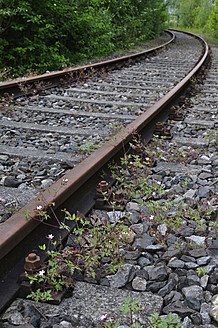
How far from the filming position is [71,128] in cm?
425

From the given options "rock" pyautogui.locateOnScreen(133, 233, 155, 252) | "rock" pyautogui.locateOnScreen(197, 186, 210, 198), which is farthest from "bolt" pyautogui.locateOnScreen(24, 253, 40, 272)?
"rock" pyautogui.locateOnScreen(197, 186, 210, 198)

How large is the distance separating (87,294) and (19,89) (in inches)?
172

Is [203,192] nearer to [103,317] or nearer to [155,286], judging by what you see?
[155,286]

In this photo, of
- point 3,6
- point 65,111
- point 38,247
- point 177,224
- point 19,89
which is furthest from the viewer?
point 3,6

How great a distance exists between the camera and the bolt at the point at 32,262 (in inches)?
68.5

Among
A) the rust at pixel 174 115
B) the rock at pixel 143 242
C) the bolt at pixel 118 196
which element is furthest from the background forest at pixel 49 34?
the rock at pixel 143 242

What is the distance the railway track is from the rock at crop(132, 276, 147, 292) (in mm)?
538

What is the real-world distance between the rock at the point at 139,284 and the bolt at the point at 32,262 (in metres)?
0.48

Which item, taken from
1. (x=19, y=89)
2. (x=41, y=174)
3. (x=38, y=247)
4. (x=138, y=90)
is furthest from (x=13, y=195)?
(x=138, y=90)

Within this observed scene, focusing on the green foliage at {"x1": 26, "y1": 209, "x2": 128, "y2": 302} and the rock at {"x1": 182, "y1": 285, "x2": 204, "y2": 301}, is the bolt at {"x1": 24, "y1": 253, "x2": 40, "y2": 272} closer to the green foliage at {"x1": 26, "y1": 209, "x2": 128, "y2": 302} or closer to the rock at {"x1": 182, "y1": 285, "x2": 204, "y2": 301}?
the green foliage at {"x1": 26, "y1": 209, "x2": 128, "y2": 302}

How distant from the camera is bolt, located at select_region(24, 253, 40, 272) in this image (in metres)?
1.74

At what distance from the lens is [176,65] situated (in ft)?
34.4

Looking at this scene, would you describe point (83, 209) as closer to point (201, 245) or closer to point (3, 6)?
point (201, 245)

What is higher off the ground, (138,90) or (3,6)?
(3,6)
